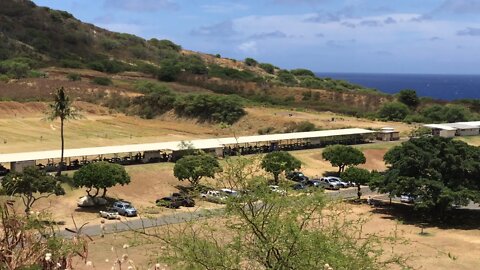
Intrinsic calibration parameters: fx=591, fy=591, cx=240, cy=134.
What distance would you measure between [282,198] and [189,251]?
273 cm

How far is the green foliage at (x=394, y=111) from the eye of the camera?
9838 centimetres

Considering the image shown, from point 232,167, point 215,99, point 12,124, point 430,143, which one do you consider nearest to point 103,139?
point 12,124

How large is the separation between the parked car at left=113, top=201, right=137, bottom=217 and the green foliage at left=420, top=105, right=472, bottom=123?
210ft

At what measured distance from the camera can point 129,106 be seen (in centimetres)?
10550

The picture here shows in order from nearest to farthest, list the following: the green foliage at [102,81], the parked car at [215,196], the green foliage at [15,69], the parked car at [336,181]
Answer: the parked car at [215,196] → the parked car at [336,181] → the green foliage at [102,81] → the green foliage at [15,69]

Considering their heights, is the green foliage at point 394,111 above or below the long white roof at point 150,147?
above

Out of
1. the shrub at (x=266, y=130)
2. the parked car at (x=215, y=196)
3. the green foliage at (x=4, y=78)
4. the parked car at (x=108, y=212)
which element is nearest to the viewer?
the parked car at (x=215, y=196)

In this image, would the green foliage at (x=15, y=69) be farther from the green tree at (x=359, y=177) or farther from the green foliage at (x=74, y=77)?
the green tree at (x=359, y=177)

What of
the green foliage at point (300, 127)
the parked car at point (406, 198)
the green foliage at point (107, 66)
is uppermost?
the green foliage at point (107, 66)

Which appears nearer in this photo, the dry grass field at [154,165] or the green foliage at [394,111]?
the dry grass field at [154,165]

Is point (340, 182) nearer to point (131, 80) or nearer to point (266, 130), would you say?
point (266, 130)

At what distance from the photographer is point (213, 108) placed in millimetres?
96062

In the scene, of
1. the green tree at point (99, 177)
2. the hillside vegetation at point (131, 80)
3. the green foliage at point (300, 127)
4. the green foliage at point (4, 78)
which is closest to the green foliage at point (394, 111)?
the hillside vegetation at point (131, 80)

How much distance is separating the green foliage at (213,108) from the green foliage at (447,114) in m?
30.1
